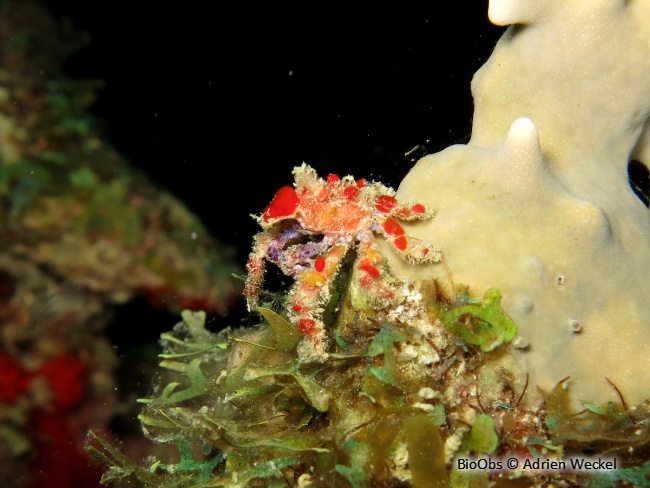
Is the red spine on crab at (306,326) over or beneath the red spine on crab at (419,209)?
beneath

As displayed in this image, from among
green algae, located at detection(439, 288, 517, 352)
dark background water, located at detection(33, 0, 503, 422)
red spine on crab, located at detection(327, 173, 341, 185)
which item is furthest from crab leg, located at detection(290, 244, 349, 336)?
dark background water, located at detection(33, 0, 503, 422)

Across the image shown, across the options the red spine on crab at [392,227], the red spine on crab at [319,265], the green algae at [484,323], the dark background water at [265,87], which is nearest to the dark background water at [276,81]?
the dark background water at [265,87]

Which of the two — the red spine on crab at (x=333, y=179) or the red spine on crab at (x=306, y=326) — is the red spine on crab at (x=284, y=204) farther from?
the red spine on crab at (x=306, y=326)

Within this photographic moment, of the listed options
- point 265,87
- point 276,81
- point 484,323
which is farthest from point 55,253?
point 484,323

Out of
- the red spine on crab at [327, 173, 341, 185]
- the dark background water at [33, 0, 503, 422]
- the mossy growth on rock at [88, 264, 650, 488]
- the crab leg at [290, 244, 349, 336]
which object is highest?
the dark background water at [33, 0, 503, 422]

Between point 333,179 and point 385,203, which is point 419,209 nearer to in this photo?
point 385,203

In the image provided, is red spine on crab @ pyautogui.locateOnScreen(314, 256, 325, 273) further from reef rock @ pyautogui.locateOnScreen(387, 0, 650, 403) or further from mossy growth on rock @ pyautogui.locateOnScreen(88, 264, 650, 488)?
reef rock @ pyautogui.locateOnScreen(387, 0, 650, 403)
